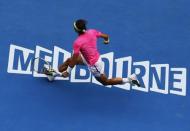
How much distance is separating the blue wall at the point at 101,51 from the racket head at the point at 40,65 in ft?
0.50

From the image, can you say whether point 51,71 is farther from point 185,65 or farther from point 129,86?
point 185,65

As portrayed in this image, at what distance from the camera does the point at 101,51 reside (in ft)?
34.1

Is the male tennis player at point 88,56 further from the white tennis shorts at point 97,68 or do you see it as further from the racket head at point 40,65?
the racket head at point 40,65

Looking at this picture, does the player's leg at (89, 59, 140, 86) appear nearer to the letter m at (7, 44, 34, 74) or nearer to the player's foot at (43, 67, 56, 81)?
the player's foot at (43, 67, 56, 81)

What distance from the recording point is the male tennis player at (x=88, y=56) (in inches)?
371

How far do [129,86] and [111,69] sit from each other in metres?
0.41

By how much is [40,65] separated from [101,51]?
105 centimetres

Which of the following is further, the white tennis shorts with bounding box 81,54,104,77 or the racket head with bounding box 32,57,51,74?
the racket head with bounding box 32,57,51,74

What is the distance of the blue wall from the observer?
9.98 m

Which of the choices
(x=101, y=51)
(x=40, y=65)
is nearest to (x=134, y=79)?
(x=101, y=51)

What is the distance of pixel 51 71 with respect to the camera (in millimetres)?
9938

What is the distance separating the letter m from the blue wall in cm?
8

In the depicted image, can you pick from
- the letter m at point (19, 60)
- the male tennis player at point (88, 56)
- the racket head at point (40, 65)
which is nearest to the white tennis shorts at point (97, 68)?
the male tennis player at point (88, 56)

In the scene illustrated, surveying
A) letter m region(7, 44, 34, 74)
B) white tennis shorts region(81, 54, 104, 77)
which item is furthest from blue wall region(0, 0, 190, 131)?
white tennis shorts region(81, 54, 104, 77)
